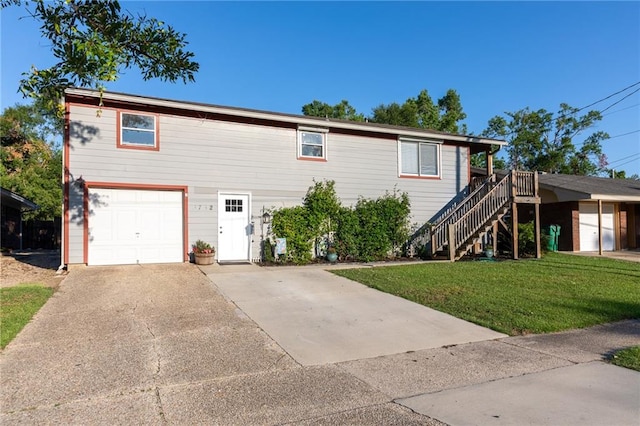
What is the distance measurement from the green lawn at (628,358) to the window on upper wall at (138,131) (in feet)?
37.8

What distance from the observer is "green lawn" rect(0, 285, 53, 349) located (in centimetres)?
564

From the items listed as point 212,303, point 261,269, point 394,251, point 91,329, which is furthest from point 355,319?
point 394,251

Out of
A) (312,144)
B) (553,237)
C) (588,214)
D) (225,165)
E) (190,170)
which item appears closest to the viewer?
(190,170)

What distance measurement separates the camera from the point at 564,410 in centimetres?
346

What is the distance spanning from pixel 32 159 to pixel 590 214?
132 feet

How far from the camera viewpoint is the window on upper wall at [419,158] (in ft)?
51.9

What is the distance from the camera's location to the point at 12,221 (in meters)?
22.7

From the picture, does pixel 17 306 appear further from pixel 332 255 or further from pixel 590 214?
pixel 590 214

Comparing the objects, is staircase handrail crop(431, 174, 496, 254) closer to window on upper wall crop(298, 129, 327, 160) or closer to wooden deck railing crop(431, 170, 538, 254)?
wooden deck railing crop(431, 170, 538, 254)

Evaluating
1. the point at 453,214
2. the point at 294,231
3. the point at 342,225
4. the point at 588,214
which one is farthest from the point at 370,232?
the point at 588,214

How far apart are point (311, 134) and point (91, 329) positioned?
9849 millimetres

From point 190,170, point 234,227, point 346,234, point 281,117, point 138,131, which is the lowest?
point 346,234

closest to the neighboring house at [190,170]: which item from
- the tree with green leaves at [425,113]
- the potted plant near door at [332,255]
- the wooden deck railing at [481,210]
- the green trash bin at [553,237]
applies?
the potted plant near door at [332,255]

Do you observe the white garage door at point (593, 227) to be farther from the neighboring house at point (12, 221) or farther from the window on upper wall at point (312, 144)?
the neighboring house at point (12, 221)
